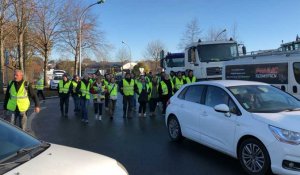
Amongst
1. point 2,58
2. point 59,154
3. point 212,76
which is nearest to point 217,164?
point 59,154

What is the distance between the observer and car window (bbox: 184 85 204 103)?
27.0 feet

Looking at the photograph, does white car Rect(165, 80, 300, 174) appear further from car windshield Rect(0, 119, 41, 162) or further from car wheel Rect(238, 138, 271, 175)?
car windshield Rect(0, 119, 41, 162)

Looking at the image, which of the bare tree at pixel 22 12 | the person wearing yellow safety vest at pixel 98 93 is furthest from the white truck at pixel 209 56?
the bare tree at pixel 22 12

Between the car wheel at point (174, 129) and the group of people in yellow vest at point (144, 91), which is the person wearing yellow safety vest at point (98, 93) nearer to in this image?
the group of people in yellow vest at point (144, 91)

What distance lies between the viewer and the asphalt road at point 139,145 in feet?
22.2

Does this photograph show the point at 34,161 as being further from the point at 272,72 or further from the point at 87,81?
the point at 87,81

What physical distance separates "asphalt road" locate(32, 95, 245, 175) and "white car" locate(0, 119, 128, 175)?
2.47m

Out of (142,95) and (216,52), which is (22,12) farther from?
(142,95)

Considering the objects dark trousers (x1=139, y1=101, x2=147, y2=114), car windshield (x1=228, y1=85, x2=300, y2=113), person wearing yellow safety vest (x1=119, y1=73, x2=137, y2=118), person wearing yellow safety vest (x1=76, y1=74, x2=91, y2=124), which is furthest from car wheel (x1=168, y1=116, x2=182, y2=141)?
dark trousers (x1=139, y1=101, x2=147, y2=114)

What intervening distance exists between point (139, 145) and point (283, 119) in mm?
3836

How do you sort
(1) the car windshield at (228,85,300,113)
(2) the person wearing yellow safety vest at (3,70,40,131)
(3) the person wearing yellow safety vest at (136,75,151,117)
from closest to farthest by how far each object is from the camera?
1. (1) the car windshield at (228,85,300,113)
2. (2) the person wearing yellow safety vest at (3,70,40,131)
3. (3) the person wearing yellow safety vest at (136,75,151,117)

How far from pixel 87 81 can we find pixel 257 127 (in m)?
8.77

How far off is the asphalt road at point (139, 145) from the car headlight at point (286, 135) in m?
1.06

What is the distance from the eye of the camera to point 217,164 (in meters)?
6.96
